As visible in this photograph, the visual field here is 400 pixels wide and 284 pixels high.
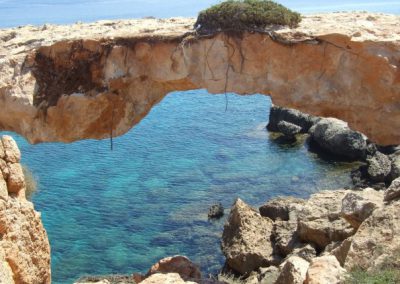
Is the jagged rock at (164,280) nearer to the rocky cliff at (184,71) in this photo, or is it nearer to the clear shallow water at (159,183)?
the rocky cliff at (184,71)

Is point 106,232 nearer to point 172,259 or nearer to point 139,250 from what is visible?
point 139,250

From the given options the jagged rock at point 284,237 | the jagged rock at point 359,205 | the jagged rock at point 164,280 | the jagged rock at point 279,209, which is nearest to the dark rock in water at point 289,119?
the jagged rock at point 279,209

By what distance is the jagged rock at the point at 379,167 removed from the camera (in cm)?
3198

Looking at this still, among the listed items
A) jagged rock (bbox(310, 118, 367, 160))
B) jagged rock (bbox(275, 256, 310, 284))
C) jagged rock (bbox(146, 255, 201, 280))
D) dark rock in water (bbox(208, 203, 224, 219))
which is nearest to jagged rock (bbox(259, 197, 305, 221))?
dark rock in water (bbox(208, 203, 224, 219))

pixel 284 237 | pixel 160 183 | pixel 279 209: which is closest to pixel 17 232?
pixel 284 237

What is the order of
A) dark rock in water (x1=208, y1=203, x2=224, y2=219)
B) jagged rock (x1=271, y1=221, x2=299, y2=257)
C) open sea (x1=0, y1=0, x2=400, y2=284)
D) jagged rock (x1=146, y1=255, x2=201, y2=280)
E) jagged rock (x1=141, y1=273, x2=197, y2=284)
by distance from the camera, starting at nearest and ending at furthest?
1. jagged rock (x1=141, y1=273, x2=197, y2=284)
2. jagged rock (x1=146, y1=255, x2=201, y2=280)
3. jagged rock (x1=271, y1=221, x2=299, y2=257)
4. open sea (x1=0, y1=0, x2=400, y2=284)
5. dark rock in water (x1=208, y1=203, x2=224, y2=219)

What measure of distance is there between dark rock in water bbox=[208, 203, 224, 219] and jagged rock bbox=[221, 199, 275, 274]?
4.54 metres

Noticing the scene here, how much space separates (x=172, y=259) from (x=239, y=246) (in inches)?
170

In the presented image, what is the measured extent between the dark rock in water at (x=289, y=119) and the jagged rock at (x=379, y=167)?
7.66 metres

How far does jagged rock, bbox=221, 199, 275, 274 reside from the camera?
20.9 m

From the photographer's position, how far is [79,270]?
2403cm

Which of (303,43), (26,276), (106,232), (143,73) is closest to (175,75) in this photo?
(143,73)

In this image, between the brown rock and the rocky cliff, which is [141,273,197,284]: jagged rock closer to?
the brown rock

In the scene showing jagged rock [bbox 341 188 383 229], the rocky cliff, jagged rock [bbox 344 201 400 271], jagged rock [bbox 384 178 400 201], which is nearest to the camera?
jagged rock [bbox 344 201 400 271]
